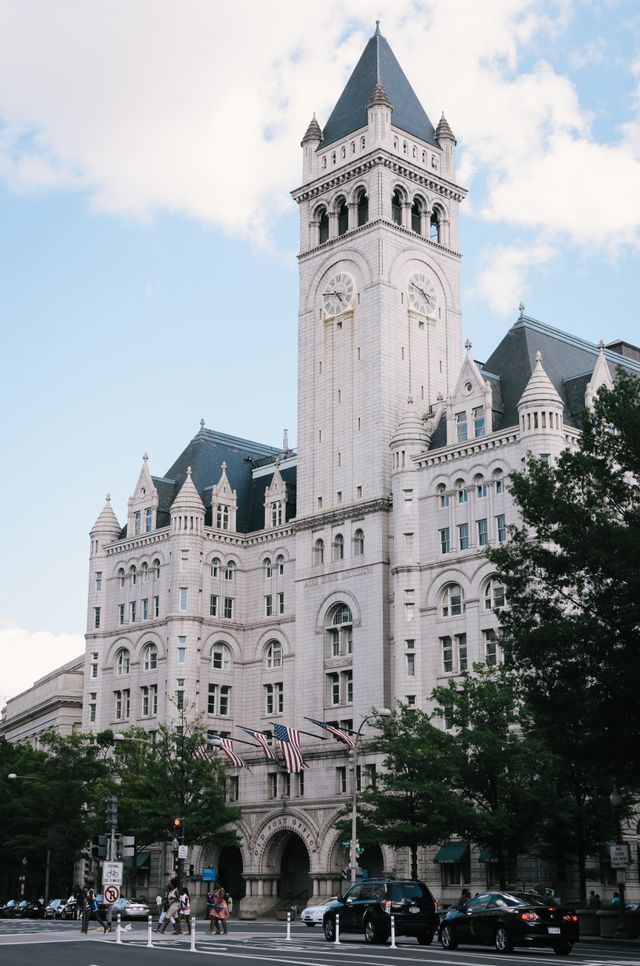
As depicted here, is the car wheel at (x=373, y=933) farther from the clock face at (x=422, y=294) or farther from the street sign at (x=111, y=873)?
the clock face at (x=422, y=294)

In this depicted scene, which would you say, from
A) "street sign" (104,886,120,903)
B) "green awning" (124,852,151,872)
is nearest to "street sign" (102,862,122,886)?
"street sign" (104,886,120,903)

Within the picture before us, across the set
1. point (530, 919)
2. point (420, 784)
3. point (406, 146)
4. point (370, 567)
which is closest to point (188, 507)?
point (370, 567)

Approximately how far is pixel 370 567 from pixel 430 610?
19.9 ft

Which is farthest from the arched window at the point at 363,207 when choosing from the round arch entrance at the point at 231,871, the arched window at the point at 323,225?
the round arch entrance at the point at 231,871

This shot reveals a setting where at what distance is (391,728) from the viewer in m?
63.7

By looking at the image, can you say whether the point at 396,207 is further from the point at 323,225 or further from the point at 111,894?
the point at 111,894

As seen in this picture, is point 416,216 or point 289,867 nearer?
point 289,867

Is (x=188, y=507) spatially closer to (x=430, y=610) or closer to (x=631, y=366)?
(x=430, y=610)

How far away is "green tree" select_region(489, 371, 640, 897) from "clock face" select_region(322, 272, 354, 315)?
1869 inches

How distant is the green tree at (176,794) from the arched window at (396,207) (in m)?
37.4

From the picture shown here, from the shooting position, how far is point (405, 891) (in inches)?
1594

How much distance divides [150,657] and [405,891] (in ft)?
184

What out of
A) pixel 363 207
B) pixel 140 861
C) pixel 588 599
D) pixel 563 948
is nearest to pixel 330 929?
pixel 563 948

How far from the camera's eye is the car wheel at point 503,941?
3369 centimetres
